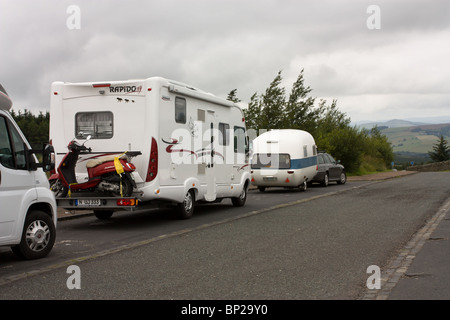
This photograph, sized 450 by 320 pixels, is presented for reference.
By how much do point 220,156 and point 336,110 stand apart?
125 ft

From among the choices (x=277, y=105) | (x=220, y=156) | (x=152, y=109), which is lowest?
(x=220, y=156)

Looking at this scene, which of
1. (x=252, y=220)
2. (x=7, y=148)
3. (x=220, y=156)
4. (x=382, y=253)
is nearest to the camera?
(x=7, y=148)

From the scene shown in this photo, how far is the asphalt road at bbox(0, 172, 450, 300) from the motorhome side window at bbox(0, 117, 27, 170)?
1395 mm

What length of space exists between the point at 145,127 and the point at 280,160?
39.9ft

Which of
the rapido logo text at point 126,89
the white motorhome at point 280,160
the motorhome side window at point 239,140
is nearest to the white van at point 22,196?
the rapido logo text at point 126,89

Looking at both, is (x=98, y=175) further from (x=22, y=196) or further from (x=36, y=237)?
(x=22, y=196)

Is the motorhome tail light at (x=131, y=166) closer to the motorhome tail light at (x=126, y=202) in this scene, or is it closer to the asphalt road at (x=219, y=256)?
the motorhome tail light at (x=126, y=202)

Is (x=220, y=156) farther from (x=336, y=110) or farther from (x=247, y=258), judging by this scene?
(x=336, y=110)

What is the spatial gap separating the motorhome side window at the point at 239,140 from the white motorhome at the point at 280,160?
21.1 ft

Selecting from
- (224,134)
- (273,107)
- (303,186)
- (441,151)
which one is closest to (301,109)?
(273,107)

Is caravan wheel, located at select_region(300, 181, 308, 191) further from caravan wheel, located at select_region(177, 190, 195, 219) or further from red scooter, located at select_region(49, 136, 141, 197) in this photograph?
red scooter, located at select_region(49, 136, 141, 197)

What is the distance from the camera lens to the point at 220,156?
14.2 meters

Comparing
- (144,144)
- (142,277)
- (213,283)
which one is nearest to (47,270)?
(142,277)

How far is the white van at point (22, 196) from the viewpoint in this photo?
7.15 metres
